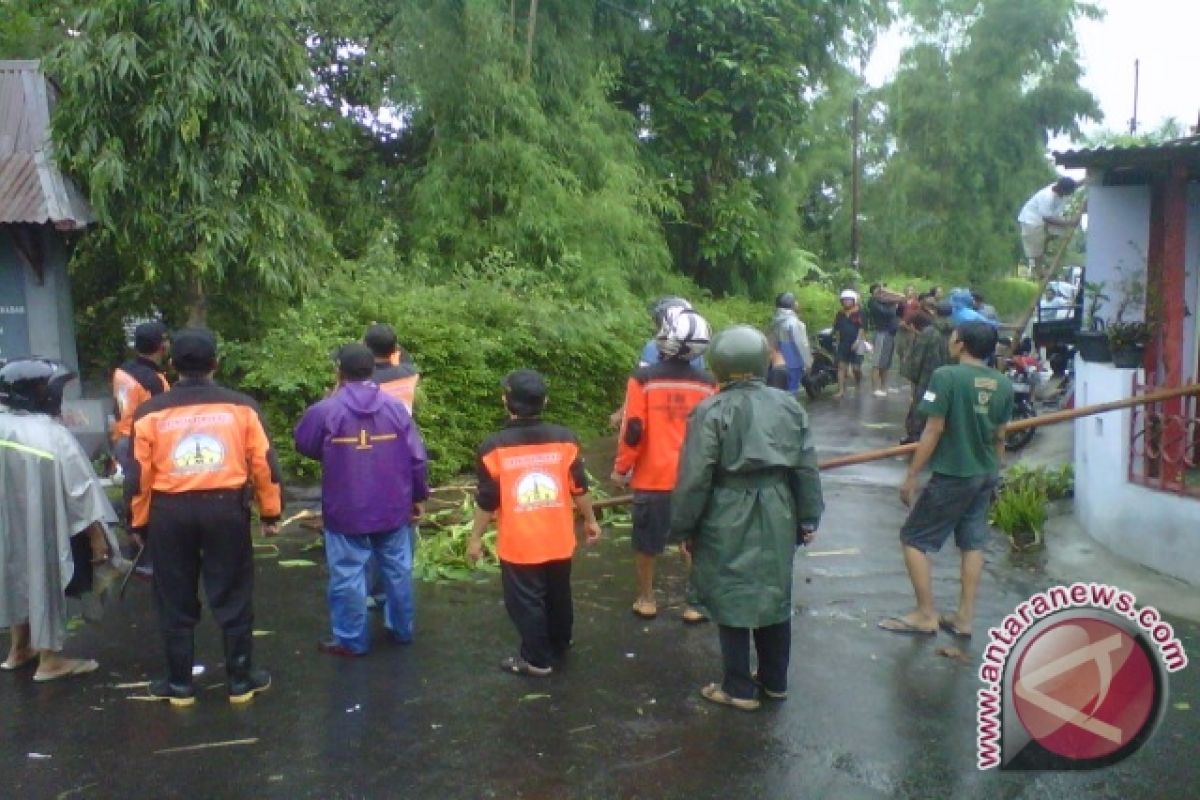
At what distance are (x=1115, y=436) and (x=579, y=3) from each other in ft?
35.7

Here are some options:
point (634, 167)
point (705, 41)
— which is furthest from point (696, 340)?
point (705, 41)

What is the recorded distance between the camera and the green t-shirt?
20.7 feet

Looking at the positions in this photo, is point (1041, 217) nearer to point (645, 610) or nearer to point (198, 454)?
point (645, 610)

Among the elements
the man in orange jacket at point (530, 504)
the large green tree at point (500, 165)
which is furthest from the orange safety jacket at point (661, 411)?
the large green tree at point (500, 165)

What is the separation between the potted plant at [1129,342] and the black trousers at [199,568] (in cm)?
595

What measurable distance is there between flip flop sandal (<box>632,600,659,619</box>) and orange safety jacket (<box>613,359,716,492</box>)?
77 cm

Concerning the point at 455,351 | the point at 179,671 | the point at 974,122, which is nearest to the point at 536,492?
the point at 179,671

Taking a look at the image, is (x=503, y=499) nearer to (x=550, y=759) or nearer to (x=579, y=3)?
(x=550, y=759)

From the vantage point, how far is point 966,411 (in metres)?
6.30

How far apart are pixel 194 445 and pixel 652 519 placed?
2.57 m

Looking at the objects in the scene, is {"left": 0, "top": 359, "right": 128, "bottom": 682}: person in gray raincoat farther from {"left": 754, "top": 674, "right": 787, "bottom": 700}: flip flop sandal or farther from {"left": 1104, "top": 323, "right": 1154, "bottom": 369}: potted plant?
{"left": 1104, "top": 323, "right": 1154, "bottom": 369}: potted plant

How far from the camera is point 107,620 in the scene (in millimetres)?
6836

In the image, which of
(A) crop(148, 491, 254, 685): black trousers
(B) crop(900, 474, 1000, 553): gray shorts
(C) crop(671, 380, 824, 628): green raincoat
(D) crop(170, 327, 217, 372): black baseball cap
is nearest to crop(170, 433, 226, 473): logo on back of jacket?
(A) crop(148, 491, 254, 685): black trousers

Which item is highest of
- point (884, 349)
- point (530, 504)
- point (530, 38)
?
point (530, 38)
